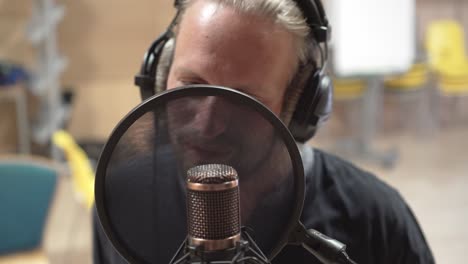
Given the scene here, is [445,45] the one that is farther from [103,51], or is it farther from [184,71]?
[184,71]

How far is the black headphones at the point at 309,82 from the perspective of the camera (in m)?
0.75

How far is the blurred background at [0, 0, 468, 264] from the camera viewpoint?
12.0ft

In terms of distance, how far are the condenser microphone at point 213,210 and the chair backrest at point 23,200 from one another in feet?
5.03

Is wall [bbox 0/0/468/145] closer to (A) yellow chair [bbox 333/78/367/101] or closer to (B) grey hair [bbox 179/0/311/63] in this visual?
(A) yellow chair [bbox 333/78/367/101]

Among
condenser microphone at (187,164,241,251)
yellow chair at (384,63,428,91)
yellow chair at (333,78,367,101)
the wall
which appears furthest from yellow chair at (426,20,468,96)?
condenser microphone at (187,164,241,251)

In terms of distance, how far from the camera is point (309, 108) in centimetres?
75

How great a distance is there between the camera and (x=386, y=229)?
0.88m

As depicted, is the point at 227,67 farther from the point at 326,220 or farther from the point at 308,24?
the point at 326,220

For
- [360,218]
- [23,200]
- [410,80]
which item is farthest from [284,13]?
Result: [410,80]

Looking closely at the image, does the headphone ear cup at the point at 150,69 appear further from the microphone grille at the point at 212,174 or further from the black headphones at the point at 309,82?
the microphone grille at the point at 212,174

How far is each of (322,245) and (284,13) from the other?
35 cm

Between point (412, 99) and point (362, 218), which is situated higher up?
point (362, 218)

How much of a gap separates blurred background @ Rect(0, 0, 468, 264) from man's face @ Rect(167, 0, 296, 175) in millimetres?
2388

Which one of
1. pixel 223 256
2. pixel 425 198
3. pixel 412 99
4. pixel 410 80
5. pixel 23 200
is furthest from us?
pixel 412 99
